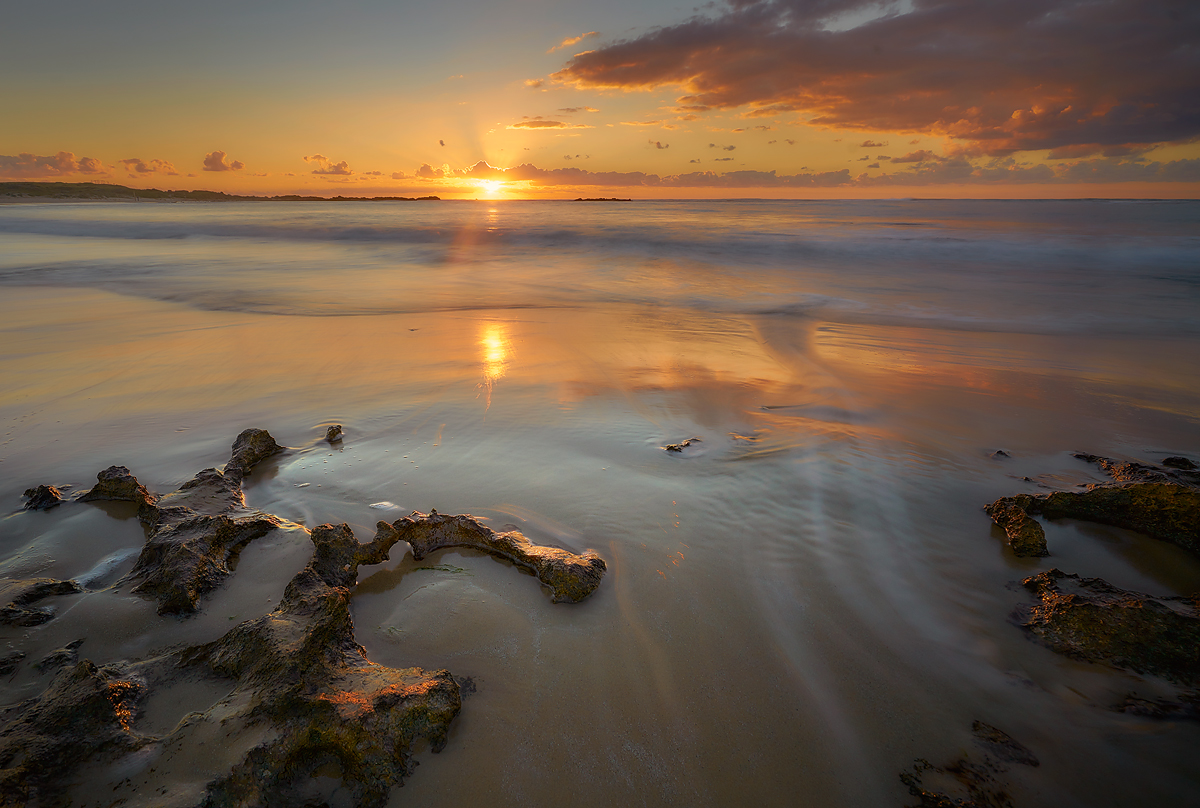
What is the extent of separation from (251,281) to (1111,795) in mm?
17689

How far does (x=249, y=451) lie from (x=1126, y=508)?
5874 mm

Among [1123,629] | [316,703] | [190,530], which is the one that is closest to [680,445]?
[1123,629]

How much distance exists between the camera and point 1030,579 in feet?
9.14

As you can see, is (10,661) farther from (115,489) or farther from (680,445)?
(680,445)

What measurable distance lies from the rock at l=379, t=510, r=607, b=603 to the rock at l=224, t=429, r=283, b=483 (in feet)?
5.13

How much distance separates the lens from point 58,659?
2.11m

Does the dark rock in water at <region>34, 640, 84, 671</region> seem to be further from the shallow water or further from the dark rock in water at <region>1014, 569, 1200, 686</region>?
the dark rock in water at <region>1014, 569, 1200, 686</region>

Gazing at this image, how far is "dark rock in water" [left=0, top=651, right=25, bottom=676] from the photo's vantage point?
6.72 ft

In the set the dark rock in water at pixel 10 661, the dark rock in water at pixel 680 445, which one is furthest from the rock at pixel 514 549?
the dark rock in water at pixel 680 445

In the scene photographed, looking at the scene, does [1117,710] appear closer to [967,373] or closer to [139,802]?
[139,802]

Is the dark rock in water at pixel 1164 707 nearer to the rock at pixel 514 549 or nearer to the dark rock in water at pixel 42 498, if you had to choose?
the rock at pixel 514 549

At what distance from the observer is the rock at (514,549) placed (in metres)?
2.66

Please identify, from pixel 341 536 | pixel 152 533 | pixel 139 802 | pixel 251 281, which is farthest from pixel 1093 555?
pixel 251 281

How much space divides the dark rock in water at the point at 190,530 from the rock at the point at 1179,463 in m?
6.53
